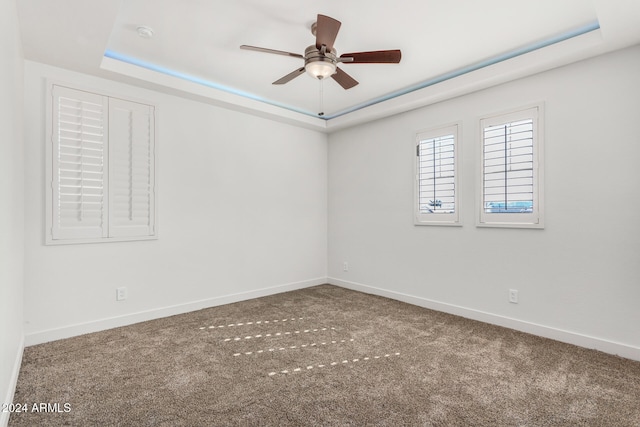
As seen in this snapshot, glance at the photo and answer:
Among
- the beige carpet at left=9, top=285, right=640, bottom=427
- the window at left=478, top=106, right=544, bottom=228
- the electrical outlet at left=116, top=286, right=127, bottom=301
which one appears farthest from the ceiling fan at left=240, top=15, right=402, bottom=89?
the electrical outlet at left=116, top=286, right=127, bottom=301

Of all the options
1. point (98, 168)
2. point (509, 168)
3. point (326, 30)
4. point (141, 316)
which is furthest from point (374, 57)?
point (141, 316)

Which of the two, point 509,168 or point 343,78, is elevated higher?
point 343,78

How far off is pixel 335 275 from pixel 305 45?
3.34 m

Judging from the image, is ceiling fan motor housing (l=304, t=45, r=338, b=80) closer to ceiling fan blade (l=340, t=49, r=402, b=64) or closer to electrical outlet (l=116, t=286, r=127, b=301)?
ceiling fan blade (l=340, t=49, r=402, b=64)

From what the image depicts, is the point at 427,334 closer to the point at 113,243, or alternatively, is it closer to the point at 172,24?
the point at 113,243

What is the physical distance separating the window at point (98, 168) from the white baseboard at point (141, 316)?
30.8 inches

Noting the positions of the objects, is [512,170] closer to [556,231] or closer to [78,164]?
[556,231]

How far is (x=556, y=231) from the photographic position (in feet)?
9.54

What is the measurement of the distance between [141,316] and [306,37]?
3.13 metres

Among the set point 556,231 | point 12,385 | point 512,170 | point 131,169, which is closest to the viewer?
point 12,385

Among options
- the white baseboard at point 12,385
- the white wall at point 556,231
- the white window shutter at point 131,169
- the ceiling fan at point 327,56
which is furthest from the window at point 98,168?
the white wall at point 556,231

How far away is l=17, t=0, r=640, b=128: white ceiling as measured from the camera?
228cm

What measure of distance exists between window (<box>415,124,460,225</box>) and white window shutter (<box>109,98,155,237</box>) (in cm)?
304

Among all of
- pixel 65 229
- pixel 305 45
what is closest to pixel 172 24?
pixel 305 45
